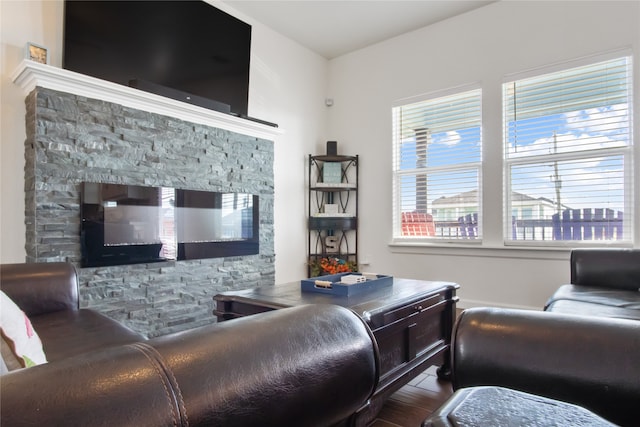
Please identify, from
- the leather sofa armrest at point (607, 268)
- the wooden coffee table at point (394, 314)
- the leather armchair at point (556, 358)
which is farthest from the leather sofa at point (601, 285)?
the leather armchair at point (556, 358)

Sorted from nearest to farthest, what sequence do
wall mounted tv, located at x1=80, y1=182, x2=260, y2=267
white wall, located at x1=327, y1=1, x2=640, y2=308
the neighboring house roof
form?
wall mounted tv, located at x1=80, y1=182, x2=260, y2=267, white wall, located at x1=327, y1=1, x2=640, y2=308, the neighboring house roof

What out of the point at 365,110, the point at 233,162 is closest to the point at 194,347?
the point at 233,162

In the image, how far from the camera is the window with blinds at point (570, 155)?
3.18 metres

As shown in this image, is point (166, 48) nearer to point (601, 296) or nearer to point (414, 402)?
point (414, 402)

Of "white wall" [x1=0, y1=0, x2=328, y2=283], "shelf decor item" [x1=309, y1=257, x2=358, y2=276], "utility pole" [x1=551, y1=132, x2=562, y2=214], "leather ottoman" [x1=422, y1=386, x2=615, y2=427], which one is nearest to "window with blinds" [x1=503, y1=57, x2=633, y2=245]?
"utility pole" [x1=551, y1=132, x2=562, y2=214]

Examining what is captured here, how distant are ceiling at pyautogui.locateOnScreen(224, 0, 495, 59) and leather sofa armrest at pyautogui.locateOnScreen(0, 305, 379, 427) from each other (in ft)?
12.9

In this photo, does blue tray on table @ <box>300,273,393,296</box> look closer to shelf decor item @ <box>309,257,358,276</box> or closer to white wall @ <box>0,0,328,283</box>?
shelf decor item @ <box>309,257,358,276</box>

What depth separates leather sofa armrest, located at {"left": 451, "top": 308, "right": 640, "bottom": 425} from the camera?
0.64m

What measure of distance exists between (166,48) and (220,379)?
3349 millimetres

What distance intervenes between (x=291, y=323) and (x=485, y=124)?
3827 mm

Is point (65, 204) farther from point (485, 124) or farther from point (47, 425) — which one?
point (485, 124)

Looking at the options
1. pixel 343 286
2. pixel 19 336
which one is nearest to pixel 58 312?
pixel 19 336

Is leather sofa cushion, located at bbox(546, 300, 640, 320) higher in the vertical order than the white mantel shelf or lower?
lower

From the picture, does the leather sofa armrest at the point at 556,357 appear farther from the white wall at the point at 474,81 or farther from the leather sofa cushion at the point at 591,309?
the white wall at the point at 474,81
